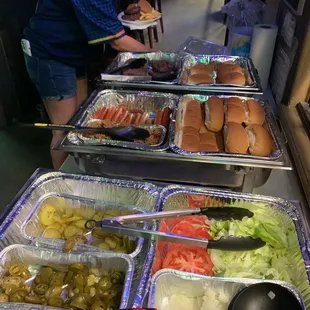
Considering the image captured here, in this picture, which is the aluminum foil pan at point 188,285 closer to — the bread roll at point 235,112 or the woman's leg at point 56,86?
the bread roll at point 235,112

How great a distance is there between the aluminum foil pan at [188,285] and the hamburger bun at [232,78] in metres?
1.07

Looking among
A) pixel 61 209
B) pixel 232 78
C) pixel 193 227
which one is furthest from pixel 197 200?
pixel 232 78

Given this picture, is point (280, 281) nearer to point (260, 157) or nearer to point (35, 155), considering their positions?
point (260, 157)

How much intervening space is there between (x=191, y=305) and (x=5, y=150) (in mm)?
2296

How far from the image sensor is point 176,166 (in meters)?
1.21

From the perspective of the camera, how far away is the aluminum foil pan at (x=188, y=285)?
81 cm

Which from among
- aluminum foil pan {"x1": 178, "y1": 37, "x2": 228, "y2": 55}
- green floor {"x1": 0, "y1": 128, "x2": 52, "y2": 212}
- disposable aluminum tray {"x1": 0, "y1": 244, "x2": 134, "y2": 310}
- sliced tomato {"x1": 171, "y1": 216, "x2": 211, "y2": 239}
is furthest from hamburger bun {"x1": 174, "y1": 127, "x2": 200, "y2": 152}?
green floor {"x1": 0, "y1": 128, "x2": 52, "y2": 212}

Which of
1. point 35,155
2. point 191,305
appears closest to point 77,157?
point 191,305

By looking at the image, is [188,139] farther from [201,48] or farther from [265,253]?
[201,48]

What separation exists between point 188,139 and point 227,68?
0.70 metres

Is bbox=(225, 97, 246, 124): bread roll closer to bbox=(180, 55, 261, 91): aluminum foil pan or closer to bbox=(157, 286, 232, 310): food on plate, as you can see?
→ bbox=(180, 55, 261, 91): aluminum foil pan

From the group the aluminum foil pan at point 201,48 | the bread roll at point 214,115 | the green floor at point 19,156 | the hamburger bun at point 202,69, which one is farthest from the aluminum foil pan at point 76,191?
the aluminum foil pan at point 201,48

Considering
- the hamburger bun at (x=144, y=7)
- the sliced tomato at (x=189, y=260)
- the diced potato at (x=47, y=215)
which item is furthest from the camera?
the hamburger bun at (x=144, y=7)

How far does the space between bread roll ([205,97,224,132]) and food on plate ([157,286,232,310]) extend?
0.70 meters
